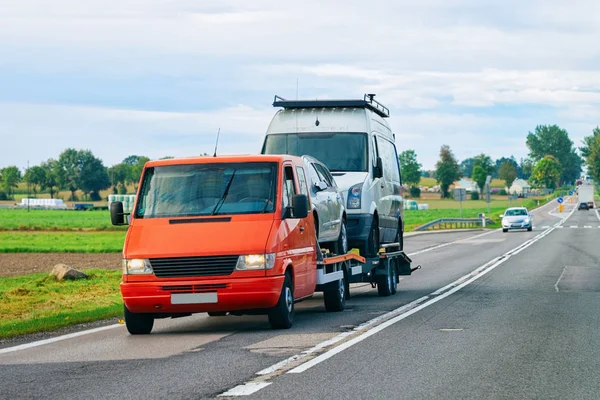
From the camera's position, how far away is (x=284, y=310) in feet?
40.3

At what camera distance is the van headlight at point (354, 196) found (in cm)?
1669

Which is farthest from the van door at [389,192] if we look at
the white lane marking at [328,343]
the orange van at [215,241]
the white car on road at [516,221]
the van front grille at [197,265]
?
the white car on road at [516,221]

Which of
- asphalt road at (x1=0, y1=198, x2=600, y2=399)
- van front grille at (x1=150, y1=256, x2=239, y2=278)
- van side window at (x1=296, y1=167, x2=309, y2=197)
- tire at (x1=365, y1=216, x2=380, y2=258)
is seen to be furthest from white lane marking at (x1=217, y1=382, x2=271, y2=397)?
tire at (x1=365, y1=216, x2=380, y2=258)

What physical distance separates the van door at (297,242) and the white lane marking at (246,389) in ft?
14.5

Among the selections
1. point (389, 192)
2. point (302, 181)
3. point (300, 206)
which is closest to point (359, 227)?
point (389, 192)

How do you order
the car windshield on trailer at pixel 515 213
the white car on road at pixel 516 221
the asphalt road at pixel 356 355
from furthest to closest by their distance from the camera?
1. the car windshield on trailer at pixel 515 213
2. the white car on road at pixel 516 221
3. the asphalt road at pixel 356 355

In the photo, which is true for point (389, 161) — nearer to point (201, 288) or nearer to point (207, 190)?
point (207, 190)

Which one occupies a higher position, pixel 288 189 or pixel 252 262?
pixel 288 189

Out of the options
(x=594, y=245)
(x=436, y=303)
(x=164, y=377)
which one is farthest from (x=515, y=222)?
(x=164, y=377)

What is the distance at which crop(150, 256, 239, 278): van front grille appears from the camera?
464 inches

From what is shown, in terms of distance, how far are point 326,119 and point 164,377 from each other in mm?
9327

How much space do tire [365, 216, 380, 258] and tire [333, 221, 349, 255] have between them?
4.00ft

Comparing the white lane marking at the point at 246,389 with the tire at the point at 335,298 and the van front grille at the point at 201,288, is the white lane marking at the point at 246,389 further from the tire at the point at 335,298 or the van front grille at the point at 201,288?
the tire at the point at 335,298

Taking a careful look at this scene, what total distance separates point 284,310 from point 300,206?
1.27 metres
